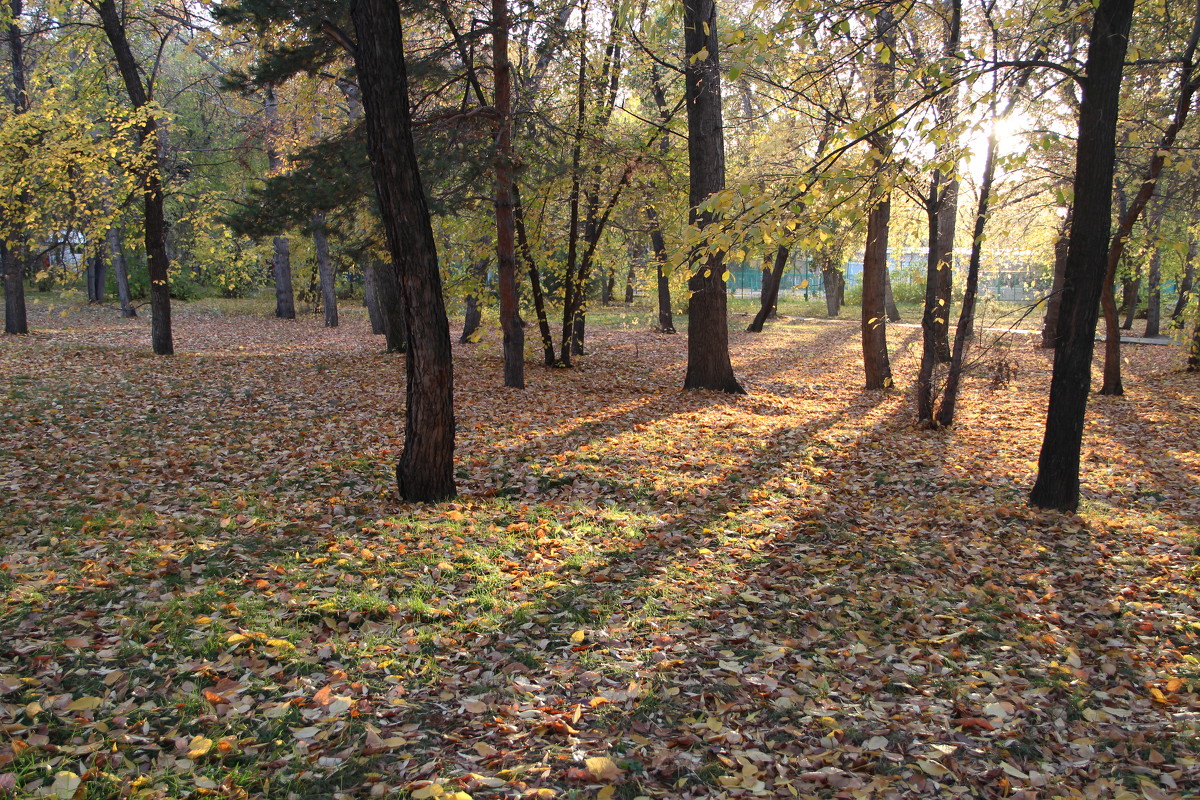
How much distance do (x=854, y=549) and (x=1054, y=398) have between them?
7.71 ft

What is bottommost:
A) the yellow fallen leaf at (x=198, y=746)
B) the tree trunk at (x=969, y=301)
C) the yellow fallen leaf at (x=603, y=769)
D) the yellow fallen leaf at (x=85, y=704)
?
the yellow fallen leaf at (x=603, y=769)

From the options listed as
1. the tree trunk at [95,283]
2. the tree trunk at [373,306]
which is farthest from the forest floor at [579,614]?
the tree trunk at [95,283]

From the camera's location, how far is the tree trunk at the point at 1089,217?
570cm

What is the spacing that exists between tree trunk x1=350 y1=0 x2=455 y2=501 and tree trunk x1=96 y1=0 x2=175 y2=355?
29.5 ft

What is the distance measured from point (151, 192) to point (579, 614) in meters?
12.5

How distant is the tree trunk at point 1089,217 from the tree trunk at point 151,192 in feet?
42.5

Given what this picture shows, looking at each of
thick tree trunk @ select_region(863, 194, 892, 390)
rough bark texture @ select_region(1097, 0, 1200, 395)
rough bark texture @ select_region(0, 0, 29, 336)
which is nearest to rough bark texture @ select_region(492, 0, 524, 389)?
thick tree trunk @ select_region(863, 194, 892, 390)

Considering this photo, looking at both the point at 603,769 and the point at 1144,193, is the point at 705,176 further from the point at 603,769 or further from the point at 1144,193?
the point at 603,769

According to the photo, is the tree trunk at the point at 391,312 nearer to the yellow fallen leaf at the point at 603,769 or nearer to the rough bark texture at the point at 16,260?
the rough bark texture at the point at 16,260

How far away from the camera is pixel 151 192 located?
12.9 metres

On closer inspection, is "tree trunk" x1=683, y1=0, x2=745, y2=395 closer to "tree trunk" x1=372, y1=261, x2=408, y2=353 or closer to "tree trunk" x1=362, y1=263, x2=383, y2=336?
"tree trunk" x1=372, y1=261, x2=408, y2=353

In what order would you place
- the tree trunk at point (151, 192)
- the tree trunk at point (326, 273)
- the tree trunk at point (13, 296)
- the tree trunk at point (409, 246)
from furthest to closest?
1. the tree trunk at point (326, 273)
2. the tree trunk at point (13, 296)
3. the tree trunk at point (151, 192)
4. the tree trunk at point (409, 246)

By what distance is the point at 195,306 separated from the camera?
90.5 ft

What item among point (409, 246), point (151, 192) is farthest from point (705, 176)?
point (151, 192)
